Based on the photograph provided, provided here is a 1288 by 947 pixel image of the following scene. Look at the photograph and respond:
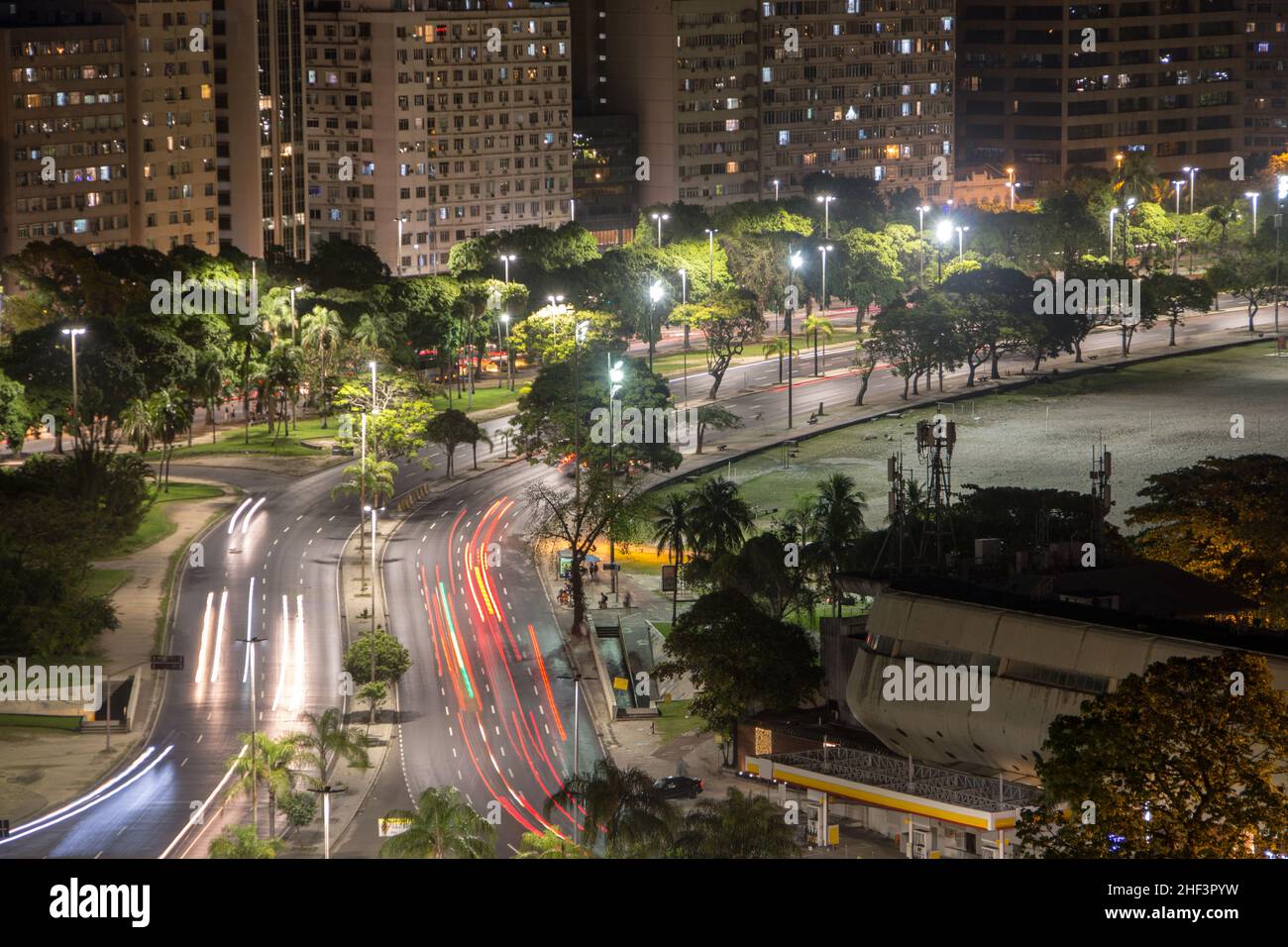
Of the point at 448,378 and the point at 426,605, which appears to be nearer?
the point at 426,605

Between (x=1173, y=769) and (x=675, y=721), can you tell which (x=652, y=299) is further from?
(x=1173, y=769)

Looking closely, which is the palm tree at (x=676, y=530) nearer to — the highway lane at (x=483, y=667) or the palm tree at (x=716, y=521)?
the palm tree at (x=716, y=521)

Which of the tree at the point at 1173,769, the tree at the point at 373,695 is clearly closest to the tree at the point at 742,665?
the tree at the point at 373,695

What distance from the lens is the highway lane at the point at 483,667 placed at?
80.7m

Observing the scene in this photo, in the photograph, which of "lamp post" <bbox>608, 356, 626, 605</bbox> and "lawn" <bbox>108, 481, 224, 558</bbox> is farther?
"lawn" <bbox>108, 481, 224, 558</bbox>

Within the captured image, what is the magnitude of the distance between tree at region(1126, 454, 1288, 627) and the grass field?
31.1m

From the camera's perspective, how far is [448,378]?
176 m

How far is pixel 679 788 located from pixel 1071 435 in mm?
88621

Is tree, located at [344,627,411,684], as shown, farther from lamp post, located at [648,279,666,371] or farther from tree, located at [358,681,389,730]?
lamp post, located at [648,279,666,371]

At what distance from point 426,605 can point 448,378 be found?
69716mm

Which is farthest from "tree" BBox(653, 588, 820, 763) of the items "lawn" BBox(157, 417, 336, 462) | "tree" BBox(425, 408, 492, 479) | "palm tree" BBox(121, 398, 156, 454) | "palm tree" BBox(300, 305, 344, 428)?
"palm tree" BBox(300, 305, 344, 428)

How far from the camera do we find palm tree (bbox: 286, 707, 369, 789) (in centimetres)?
7644
